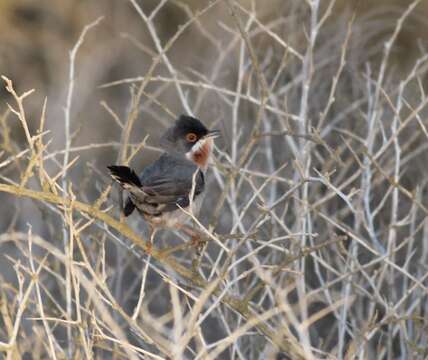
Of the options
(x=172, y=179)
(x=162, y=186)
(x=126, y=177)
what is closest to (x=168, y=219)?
(x=162, y=186)

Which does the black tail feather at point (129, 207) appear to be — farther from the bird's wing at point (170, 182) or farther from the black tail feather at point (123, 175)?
the black tail feather at point (123, 175)

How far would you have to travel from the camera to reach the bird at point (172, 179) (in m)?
4.71

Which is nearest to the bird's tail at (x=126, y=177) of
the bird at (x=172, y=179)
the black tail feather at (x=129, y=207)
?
the bird at (x=172, y=179)

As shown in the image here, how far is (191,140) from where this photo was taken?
5.46m

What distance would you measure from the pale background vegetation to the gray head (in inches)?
6.1

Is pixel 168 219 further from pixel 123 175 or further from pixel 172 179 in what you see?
pixel 123 175

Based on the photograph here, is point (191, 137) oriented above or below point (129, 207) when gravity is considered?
above

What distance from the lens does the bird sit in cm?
471

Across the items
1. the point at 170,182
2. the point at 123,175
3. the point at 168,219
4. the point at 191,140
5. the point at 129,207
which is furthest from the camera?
the point at 191,140

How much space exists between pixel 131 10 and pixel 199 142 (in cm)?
594

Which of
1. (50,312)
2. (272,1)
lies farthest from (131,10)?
(50,312)

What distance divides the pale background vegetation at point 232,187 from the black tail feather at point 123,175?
0.08 m

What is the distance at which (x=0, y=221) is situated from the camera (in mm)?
9031

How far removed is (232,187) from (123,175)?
871 millimetres
